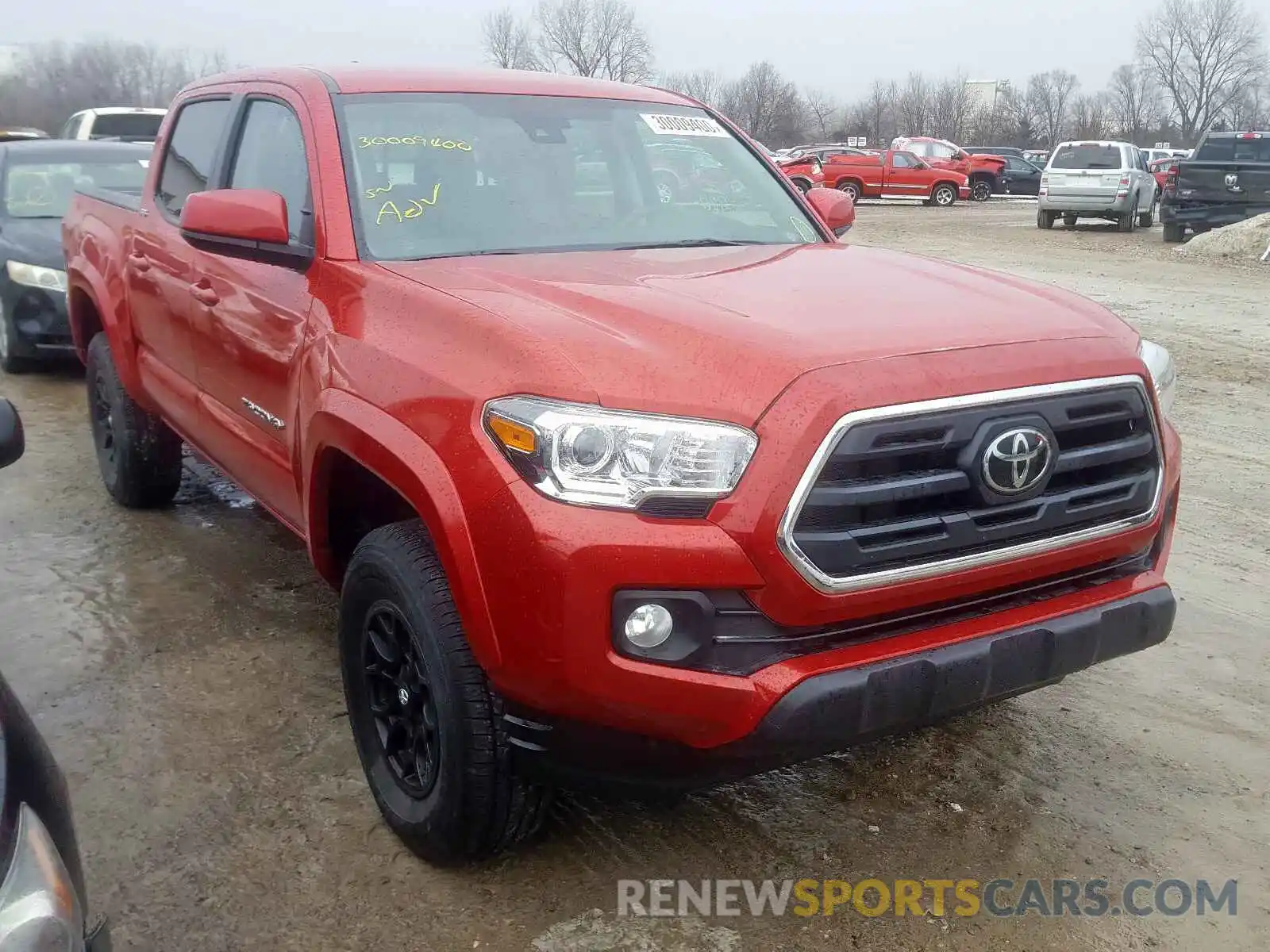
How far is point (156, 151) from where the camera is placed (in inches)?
189

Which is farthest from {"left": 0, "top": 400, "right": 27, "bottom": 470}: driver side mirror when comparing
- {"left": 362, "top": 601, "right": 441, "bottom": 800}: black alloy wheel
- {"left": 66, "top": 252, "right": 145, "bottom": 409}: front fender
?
{"left": 66, "top": 252, "right": 145, "bottom": 409}: front fender

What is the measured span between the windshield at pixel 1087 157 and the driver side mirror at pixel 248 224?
22312mm

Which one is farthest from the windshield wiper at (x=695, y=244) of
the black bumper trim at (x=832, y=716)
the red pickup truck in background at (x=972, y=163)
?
the red pickup truck in background at (x=972, y=163)

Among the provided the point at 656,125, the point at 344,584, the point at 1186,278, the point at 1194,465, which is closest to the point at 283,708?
the point at 344,584

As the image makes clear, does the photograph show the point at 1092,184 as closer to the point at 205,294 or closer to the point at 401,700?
the point at 205,294

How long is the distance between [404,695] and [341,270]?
1085 mm

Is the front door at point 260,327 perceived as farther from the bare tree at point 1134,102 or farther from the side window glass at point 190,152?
the bare tree at point 1134,102

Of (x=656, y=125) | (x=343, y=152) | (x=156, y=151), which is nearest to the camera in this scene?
(x=343, y=152)

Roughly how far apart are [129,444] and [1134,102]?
102 m

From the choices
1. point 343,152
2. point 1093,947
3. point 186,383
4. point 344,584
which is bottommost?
point 1093,947

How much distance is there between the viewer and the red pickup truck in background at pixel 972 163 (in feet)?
107

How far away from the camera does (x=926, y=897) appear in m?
2.65

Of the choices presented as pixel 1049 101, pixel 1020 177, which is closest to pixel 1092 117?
pixel 1049 101

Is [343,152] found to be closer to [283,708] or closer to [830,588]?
[283,708]
